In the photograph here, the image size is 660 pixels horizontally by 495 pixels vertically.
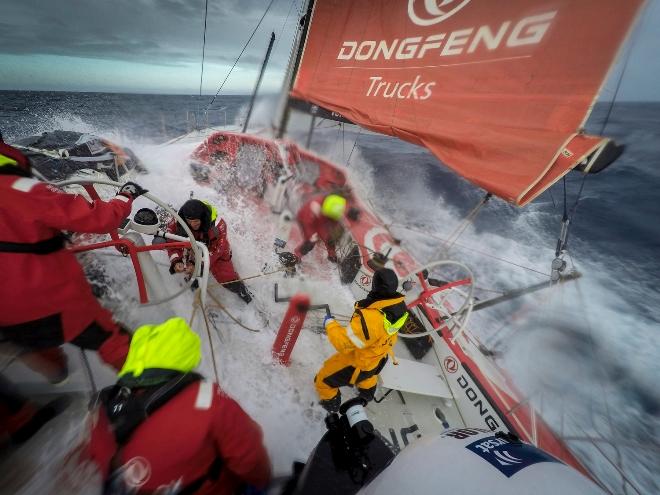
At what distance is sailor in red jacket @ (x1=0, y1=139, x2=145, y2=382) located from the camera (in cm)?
146

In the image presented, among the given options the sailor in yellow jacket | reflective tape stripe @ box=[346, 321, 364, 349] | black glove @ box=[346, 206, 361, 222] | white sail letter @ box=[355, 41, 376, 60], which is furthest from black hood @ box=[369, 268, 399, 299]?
black glove @ box=[346, 206, 361, 222]

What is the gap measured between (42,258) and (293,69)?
314 centimetres

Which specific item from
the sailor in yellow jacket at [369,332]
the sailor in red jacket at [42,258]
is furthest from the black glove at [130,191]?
the sailor in yellow jacket at [369,332]

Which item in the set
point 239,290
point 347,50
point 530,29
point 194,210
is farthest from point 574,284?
point 194,210

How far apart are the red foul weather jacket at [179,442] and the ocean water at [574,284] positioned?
232cm

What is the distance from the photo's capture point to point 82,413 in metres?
1.81

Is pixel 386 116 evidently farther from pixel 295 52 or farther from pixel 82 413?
pixel 82 413

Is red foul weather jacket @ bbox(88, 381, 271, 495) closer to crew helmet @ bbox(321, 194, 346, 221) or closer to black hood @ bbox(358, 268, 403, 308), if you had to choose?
black hood @ bbox(358, 268, 403, 308)

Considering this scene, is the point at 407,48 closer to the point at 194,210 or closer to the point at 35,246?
the point at 194,210

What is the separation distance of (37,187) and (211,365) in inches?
66.3

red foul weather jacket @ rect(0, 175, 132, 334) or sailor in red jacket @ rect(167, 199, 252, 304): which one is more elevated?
red foul weather jacket @ rect(0, 175, 132, 334)

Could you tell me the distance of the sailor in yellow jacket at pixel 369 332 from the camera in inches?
80.5

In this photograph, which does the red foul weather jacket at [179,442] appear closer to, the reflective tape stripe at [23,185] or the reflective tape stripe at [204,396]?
the reflective tape stripe at [204,396]

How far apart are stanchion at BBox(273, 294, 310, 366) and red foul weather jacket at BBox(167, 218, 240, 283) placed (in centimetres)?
99
